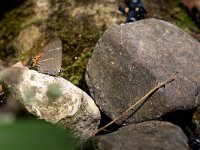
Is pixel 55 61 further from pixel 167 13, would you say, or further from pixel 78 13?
pixel 167 13

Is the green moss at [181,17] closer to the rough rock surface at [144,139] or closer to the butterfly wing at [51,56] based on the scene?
the butterfly wing at [51,56]

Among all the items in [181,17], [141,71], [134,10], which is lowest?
[181,17]

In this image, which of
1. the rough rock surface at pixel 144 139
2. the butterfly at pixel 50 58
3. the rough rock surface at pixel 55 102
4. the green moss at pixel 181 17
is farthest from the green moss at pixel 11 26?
the rough rock surface at pixel 144 139

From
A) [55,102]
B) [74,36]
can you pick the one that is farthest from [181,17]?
[55,102]

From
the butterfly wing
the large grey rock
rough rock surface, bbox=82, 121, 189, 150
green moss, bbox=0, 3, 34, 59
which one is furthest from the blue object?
rough rock surface, bbox=82, 121, 189, 150

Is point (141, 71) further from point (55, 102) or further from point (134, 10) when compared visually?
point (134, 10)

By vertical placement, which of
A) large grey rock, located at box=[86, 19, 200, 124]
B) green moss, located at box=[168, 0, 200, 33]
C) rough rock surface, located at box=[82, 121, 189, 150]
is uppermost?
rough rock surface, located at box=[82, 121, 189, 150]

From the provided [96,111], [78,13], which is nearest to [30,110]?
[96,111]

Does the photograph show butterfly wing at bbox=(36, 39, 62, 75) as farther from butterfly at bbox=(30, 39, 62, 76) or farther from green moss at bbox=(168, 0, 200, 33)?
green moss at bbox=(168, 0, 200, 33)
